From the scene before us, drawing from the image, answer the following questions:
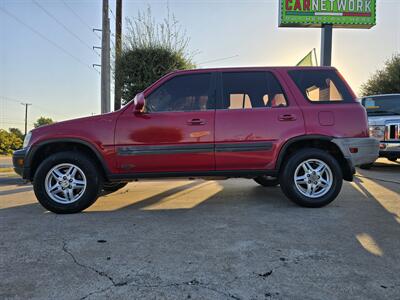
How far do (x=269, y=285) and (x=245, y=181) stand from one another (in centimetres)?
496

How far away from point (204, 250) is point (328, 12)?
12562 mm

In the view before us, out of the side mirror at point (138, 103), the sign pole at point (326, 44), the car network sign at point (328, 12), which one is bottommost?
the side mirror at point (138, 103)

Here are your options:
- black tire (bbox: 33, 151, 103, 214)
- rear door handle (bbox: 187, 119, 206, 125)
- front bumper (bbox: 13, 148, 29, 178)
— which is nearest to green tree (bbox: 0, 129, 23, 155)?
front bumper (bbox: 13, 148, 29, 178)

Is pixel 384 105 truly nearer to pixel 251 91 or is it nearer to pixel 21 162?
pixel 251 91

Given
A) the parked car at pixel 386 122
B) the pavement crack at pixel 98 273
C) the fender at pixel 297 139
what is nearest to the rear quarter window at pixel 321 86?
the fender at pixel 297 139

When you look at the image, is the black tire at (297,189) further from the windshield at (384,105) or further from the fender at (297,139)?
the windshield at (384,105)

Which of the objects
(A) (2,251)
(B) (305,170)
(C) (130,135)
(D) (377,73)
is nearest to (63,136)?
(C) (130,135)

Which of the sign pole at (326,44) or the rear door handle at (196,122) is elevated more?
the sign pole at (326,44)

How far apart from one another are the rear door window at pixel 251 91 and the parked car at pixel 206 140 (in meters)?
0.01

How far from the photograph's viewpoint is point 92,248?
323cm

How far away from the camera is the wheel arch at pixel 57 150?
14.8 feet

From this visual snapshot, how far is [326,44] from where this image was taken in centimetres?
1320

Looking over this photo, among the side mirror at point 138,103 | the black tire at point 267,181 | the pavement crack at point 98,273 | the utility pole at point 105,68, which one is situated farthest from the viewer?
the utility pole at point 105,68

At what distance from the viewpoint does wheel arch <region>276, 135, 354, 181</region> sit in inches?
181
